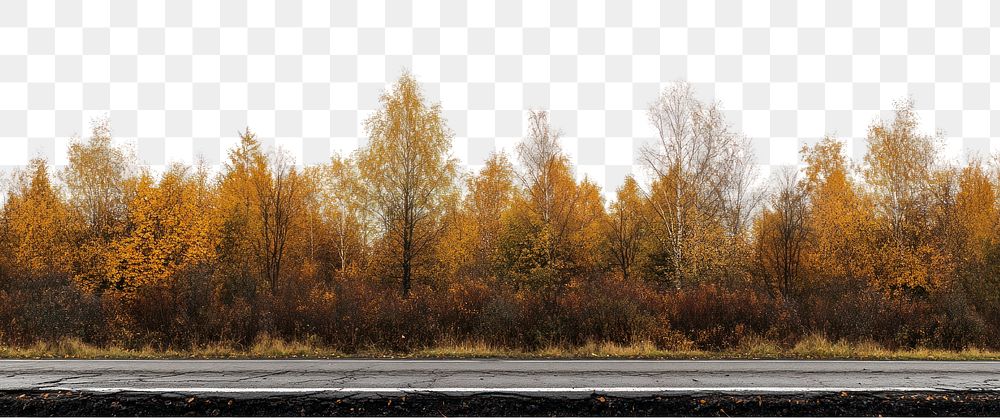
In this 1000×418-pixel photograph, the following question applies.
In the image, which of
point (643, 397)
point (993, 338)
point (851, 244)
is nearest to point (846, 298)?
point (993, 338)

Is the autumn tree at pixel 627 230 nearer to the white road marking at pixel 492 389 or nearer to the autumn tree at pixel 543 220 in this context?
the autumn tree at pixel 543 220

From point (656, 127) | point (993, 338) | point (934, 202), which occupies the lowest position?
point (993, 338)

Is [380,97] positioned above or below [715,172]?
above

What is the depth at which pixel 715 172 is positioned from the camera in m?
27.9

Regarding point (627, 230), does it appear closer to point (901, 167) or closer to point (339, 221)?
point (901, 167)

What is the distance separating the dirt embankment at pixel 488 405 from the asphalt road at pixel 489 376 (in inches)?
12.0

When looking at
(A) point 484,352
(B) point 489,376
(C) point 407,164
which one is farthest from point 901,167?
(B) point 489,376

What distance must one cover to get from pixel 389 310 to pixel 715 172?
19.1m

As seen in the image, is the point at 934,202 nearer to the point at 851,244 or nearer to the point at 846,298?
the point at 851,244

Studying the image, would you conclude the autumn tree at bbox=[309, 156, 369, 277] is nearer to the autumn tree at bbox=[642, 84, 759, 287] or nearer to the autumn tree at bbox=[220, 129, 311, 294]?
the autumn tree at bbox=[220, 129, 311, 294]

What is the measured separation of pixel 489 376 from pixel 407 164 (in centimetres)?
1866

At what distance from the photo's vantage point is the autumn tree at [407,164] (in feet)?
86.7

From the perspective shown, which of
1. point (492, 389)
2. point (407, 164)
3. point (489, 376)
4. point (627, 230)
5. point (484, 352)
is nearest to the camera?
point (492, 389)

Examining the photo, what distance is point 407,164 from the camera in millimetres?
26453
